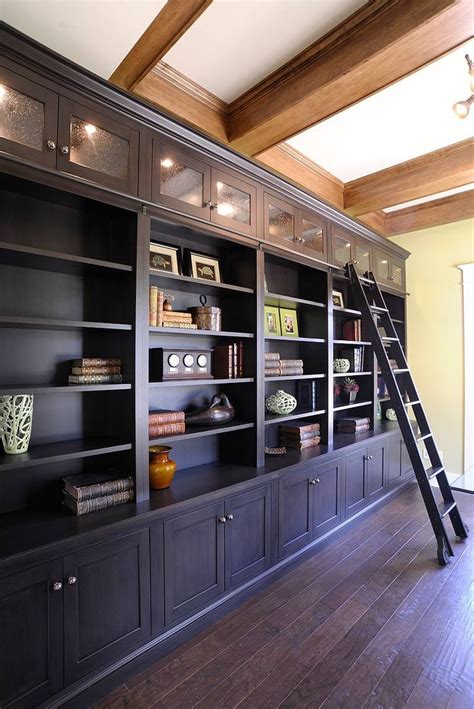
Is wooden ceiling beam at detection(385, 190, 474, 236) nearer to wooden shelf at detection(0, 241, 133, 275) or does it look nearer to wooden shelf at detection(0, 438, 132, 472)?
wooden shelf at detection(0, 241, 133, 275)

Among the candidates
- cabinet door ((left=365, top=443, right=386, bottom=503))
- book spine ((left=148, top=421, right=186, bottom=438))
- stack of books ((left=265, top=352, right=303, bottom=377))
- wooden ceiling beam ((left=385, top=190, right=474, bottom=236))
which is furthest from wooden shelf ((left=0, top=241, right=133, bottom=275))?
wooden ceiling beam ((left=385, top=190, right=474, bottom=236))

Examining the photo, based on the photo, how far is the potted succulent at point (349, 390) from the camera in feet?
13.1

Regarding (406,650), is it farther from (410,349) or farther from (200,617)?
(410,349)

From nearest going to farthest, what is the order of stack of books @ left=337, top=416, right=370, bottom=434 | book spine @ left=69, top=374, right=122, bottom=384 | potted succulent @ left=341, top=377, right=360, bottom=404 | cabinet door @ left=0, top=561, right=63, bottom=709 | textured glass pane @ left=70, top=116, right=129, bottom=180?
cabinet door @ left=0, top=561, right=63, bottom=709 → textured glass pane @ left=70, top=116, right=129, bottom=180 → book spine @ left=69, top=374, right=122, bottom=384 → stack of books @ left=337, top=416, right=370, bottom=434 → potted succulent @ left=341, top=377, right=360, bottom=404

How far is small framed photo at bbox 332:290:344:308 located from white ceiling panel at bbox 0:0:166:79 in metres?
2.64

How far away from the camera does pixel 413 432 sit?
329 cm

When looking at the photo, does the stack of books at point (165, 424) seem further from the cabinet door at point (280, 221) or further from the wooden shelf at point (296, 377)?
the cabinet door at point (280, 221)

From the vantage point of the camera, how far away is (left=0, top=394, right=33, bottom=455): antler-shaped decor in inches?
67.0

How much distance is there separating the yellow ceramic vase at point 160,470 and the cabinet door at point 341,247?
7.38 feet

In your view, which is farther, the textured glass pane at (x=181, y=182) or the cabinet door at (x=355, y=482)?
the cabinet door at (x=355, y=482)

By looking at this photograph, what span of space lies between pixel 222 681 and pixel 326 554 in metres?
1.36

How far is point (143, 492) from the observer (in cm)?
202

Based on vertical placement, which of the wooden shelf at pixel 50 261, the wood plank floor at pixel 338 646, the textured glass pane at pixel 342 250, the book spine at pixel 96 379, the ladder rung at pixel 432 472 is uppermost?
the textured glass pane at pixel 342 250

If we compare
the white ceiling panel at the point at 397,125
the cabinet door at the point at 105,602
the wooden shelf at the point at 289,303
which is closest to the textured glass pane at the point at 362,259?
the white ceiling panel at the point at 397,125
